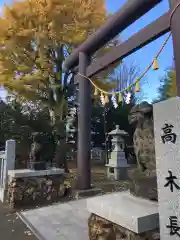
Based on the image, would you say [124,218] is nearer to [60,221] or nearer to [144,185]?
[144,185]

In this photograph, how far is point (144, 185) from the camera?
2.06 m

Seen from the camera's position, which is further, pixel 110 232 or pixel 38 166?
pixel 38 166

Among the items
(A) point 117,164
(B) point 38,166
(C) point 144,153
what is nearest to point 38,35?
(B) point 38,166

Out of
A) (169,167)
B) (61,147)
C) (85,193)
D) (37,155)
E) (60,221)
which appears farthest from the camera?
(61,147)

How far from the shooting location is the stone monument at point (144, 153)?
2.00 m

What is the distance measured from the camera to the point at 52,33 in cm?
746

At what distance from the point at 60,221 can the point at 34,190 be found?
1601mm

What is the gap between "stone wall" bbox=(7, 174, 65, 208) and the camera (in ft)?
14.0

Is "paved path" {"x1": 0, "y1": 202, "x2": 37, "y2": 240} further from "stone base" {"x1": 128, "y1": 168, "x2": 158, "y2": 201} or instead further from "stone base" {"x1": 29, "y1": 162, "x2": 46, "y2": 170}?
"stone base" {"x1": 128, "y1": 168, "x2": 158, "y2": 201}

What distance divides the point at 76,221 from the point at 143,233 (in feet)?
5.51

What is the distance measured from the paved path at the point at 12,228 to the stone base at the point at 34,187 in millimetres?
478

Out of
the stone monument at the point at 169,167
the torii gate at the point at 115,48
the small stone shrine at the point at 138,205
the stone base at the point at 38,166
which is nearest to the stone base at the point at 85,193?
the torii gate at the point at 115,48

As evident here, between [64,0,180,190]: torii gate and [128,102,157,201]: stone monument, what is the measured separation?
1.66ft

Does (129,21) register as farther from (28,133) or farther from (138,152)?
(28,133)
